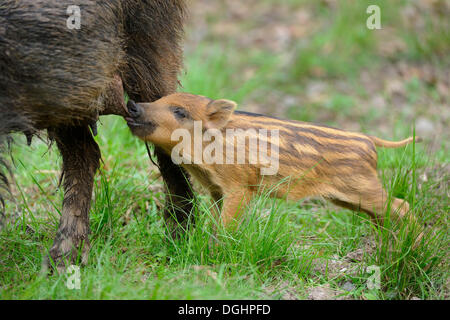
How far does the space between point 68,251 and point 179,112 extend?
1.11 m

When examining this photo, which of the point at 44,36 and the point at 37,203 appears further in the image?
the point at 37,203

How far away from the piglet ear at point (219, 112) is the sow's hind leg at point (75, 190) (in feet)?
2.55

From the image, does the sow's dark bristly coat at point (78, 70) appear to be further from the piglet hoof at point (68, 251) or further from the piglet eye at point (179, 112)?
the piglet eye at point (179, 112)

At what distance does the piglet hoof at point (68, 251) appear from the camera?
3.64 m

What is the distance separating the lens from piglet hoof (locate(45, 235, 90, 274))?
3.64m

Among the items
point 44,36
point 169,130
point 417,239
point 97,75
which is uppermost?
point 44,36

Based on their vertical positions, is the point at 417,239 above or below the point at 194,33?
below

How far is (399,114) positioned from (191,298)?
16.9 ft

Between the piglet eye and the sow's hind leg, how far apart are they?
0.57 meters

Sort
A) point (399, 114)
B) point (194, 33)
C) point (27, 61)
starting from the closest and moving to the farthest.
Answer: point (27, 61) < point (399, 114) < point (194, 33)

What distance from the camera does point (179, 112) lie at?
12.8 ft

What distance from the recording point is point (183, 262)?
Result: 12.2ft

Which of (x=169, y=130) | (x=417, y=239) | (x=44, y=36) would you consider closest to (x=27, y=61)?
(x=44, y=36)
